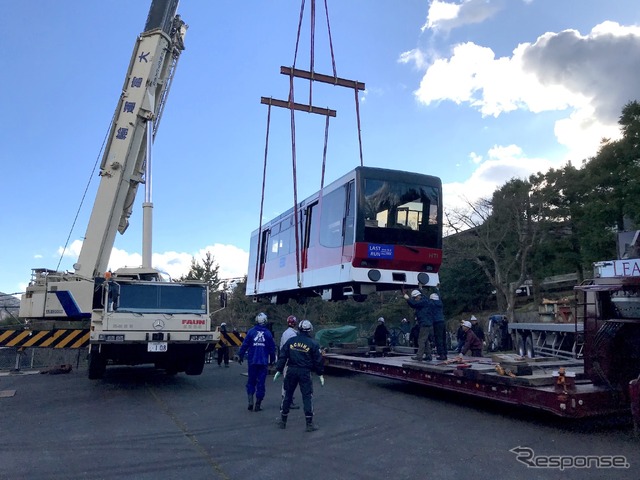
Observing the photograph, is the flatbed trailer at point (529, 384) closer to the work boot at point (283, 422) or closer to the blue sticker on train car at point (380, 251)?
the blue sticker on train car at point (380, 251)

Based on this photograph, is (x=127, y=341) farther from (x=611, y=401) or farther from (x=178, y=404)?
(x=611, y=401)

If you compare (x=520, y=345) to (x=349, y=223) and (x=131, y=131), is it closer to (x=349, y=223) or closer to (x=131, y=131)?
(x=349, y=223)

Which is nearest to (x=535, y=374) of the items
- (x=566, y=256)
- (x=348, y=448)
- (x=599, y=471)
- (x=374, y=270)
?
(x=599, y=471)

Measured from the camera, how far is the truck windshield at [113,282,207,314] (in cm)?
1147

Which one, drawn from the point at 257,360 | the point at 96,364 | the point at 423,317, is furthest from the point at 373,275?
the point at 96,364

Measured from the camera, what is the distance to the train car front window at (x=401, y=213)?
38.1ft

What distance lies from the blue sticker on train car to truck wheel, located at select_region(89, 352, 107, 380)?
232 inches

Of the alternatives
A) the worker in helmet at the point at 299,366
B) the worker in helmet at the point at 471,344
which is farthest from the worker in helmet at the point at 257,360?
the worker in helmet at the point at 471,344

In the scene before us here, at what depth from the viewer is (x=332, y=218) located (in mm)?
12664

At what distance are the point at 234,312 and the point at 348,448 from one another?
106 feet

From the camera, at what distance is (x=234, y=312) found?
3822 cm

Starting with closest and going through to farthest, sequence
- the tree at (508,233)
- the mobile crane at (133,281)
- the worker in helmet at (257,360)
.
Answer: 1. the worker in helmet at (257,360)
2. the mobile crane at (133,281)
3. the tree at (508,233)

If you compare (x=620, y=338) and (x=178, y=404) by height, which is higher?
(x=620, y=338)

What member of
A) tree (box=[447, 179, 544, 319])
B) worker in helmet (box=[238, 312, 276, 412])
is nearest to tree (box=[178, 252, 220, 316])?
tree (box=[447, 179, 544, 319])
